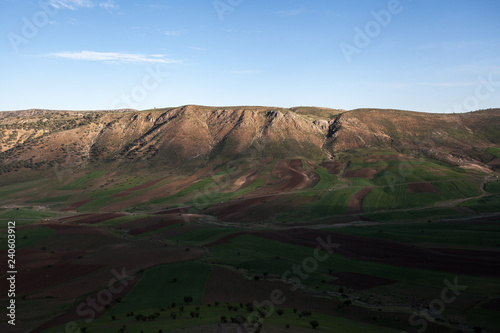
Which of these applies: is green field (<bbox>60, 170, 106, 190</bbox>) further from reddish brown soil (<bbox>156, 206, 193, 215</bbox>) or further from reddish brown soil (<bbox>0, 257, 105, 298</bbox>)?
reddish brown soil (<bbox>0, 257, 105, 298</bbox>)

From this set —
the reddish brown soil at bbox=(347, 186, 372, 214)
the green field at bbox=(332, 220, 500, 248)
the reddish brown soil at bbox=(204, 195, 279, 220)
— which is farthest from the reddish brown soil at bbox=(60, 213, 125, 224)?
the reddish brown soil at bbox=(347, 186, 372, 214)

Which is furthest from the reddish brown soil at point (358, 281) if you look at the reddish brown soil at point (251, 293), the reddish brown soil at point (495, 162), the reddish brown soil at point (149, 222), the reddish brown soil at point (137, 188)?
the reddish brown soil at point (495, 162)

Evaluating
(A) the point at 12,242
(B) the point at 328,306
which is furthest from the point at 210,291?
(A) the point at 12,242

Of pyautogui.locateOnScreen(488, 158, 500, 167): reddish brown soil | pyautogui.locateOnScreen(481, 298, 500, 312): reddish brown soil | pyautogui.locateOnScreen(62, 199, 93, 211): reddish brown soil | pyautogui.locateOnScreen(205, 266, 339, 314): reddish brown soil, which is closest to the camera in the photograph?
pyautogui.locateOnScreen(481, 298, 500, 312): reddish brown soil

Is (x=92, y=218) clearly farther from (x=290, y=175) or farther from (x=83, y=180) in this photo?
(x=290, y=175)

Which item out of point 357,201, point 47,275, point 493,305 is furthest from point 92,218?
point 493,305

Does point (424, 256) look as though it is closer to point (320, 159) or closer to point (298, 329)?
point (298, 329)
